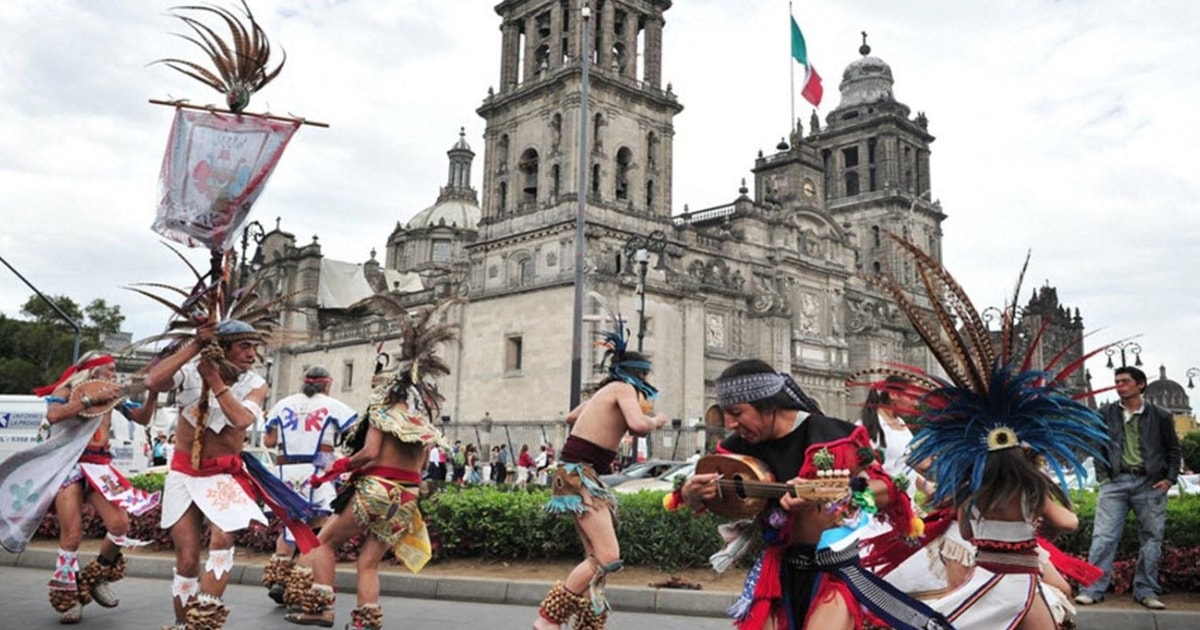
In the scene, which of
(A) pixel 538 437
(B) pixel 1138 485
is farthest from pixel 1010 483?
(A) pixel 538 437

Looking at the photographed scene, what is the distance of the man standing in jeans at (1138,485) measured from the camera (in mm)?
7996

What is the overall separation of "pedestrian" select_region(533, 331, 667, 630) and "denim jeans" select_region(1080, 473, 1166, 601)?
4.84 metres

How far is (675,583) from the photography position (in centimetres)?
885

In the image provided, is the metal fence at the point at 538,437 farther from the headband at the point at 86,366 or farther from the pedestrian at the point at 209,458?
the pedestrian at the point at 209,458

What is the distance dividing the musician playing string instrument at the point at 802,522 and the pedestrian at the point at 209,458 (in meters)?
3.40

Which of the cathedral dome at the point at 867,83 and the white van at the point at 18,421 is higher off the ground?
the cathedral dome at the point at 867,83

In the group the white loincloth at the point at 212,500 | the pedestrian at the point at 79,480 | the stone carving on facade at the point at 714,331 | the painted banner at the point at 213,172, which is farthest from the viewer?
the stone carving on facade at the point at 714,331

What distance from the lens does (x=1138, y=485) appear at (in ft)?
26.5

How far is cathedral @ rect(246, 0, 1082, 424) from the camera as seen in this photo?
36.8 metres

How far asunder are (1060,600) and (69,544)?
23.3 ft

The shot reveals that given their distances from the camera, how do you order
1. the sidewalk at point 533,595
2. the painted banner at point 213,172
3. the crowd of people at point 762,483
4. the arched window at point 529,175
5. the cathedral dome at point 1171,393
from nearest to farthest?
the crowd of people at point 762,483 < the painted banner at point 213,172 < the sidewalk at point 533,595 < the arched window at point 529,175 < the cathedral dome at point 1171,393

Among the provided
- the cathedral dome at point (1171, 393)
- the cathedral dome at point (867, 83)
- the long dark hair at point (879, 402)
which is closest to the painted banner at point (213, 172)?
the long dark hair at point (879, 402)

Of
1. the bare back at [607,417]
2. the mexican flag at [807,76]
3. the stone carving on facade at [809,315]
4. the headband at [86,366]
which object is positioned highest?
the mexican flag at [807,76]

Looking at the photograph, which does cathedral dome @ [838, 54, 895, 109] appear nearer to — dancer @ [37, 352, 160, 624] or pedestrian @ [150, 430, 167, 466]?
pedestrian @ [150, 430, 167, 466]
